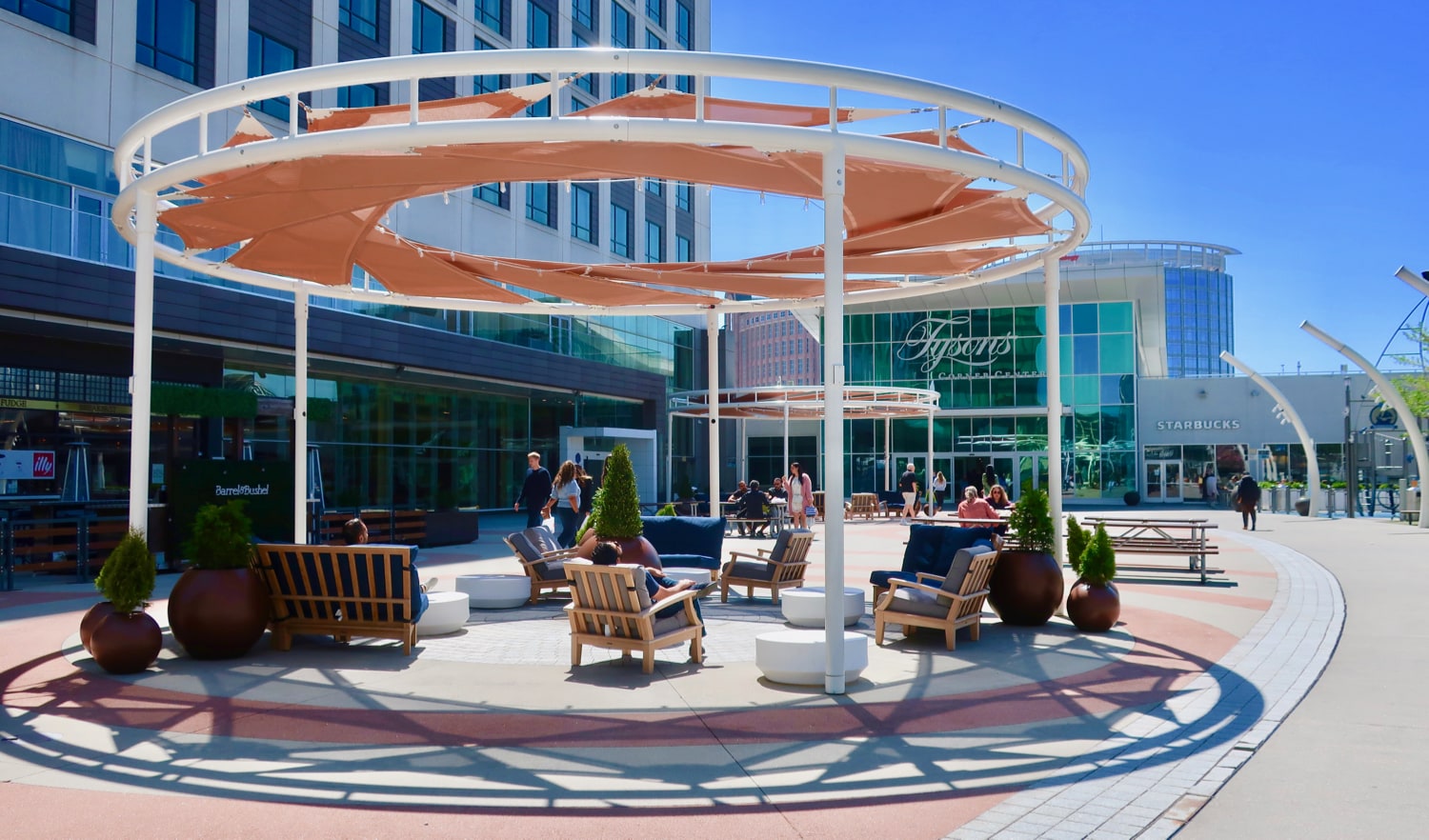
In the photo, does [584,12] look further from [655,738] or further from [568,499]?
[655,738]

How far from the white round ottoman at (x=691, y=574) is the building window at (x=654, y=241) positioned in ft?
88.4

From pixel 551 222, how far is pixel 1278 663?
1046 inches

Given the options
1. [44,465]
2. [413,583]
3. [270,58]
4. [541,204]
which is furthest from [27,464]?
[541,204]

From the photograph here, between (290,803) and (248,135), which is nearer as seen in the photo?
(290,803)

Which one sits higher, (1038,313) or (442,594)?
(1038,313)

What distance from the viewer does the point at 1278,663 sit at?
26.7 ft

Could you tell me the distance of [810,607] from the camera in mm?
9578

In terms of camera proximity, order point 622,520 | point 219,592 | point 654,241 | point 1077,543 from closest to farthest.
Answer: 1. point 219,592
2. point 1077,543
3. point 622,520
4. point 654,241

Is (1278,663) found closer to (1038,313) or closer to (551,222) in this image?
(551,222)

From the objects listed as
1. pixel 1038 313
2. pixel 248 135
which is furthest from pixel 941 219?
pixel 1038 313

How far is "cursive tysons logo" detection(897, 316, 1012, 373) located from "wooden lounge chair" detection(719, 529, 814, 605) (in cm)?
3191

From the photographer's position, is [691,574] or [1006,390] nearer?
[691,574]

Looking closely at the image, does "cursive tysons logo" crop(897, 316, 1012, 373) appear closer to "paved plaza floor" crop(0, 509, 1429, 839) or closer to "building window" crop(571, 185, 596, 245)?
"building window" crop(571, 185, 596, 245)

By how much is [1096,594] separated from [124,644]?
7.86m
